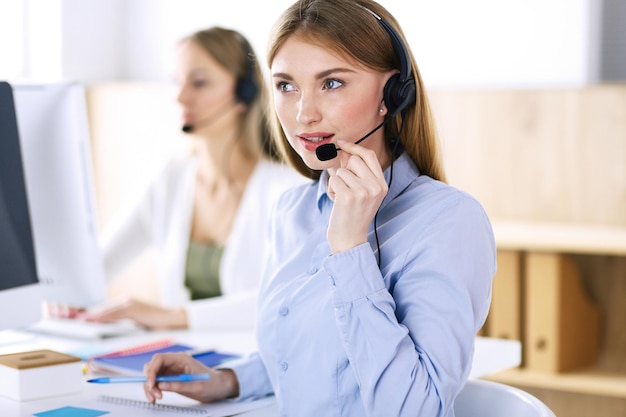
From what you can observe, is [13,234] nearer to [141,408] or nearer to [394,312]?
[141,408]

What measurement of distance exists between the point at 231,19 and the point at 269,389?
237 cm

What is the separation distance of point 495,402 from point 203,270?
53.3 inches

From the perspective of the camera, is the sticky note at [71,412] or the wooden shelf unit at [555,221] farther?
the wooden shelf unit at [555,221]

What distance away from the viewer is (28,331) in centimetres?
201

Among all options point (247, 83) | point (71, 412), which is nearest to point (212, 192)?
point (247, 83)

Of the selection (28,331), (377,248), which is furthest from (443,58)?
(377,248)

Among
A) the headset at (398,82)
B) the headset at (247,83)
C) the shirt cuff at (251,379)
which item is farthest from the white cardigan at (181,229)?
the headset at (398,82)

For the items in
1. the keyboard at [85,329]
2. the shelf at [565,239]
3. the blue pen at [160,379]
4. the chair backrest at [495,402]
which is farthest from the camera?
the shelf at [565,239]

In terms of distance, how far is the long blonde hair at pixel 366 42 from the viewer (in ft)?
4.36

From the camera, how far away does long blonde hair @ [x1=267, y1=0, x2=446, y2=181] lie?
1328 millimetres

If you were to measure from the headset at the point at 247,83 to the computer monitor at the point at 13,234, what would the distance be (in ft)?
3.59

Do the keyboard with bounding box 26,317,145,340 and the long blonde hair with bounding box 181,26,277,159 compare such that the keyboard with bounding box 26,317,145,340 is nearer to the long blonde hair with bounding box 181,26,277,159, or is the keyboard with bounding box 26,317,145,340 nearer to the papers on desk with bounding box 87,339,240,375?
the papers on desk with bounding box 87,339,240,375

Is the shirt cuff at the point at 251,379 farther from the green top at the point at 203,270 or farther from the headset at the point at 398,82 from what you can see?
the green top at the point at 203,270

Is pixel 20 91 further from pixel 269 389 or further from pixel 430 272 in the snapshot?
pixel 430 272
